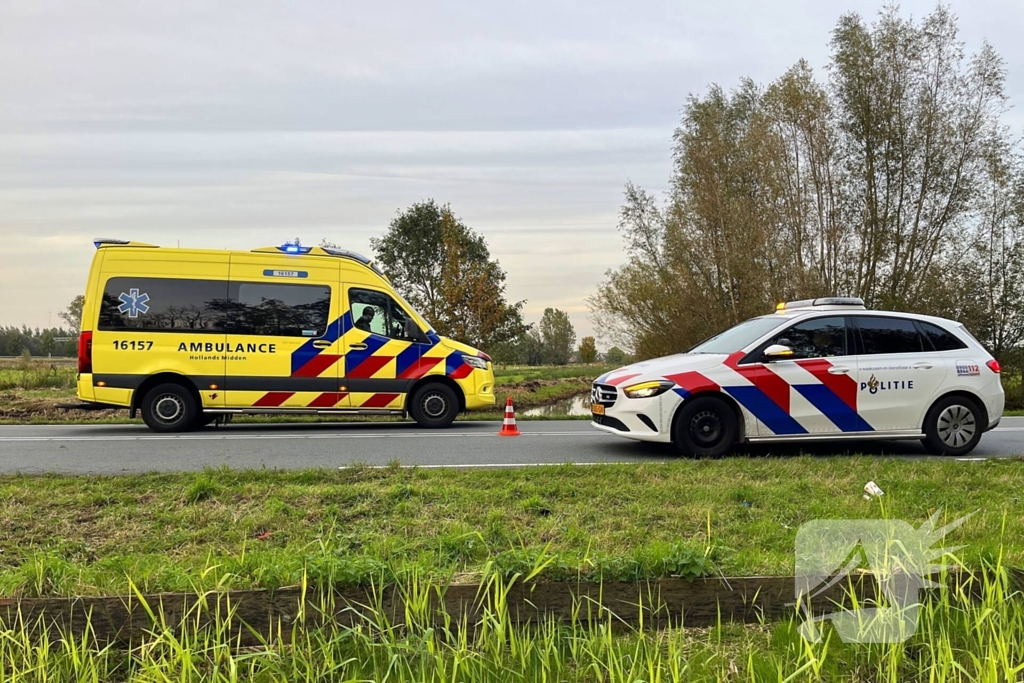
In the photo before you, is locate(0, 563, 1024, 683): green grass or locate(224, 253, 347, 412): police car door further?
locate(224, 253, 347, 412): police car door

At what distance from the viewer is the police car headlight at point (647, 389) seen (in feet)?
25.1

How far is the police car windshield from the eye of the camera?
8.07 m

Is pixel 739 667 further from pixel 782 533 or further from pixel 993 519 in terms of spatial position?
pixel 993 519

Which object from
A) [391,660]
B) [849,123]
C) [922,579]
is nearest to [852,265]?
[849,123]

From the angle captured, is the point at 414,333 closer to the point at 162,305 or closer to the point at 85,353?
the point at 162,305

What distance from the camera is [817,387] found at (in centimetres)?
780

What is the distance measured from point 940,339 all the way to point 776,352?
2.11m

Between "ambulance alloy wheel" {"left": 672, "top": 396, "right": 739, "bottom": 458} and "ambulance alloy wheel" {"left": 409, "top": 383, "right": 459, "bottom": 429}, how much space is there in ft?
14.2

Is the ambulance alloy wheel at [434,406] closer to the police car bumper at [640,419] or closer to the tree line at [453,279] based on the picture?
the police car bumper at [640,419]

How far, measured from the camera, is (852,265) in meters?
20.7

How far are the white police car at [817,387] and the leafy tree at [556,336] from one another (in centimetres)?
5569

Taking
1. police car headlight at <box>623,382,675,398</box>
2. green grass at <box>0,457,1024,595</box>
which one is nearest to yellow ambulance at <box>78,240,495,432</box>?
police car headlight at <box>623,382,675,398</box>

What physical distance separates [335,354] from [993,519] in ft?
27.4

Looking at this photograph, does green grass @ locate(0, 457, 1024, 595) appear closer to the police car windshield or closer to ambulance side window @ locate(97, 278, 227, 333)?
the police car windshield
